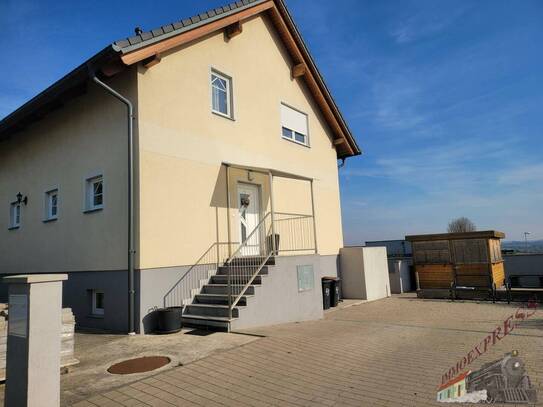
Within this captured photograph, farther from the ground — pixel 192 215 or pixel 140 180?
pixel 140 180

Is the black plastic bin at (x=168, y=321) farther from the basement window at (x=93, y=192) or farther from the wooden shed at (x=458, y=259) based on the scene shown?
the wooden shed at (x=458, y=259)

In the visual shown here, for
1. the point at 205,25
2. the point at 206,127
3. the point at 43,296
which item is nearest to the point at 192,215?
the point at 206,127

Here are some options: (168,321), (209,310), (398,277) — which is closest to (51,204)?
(168,321)

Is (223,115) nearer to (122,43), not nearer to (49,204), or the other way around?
(122,43)

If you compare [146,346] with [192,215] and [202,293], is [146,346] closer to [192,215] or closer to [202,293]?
[202,293]

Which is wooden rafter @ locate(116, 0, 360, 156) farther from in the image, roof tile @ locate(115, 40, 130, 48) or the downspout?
the downspout

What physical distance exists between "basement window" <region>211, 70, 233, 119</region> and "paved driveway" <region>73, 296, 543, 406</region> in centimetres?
612

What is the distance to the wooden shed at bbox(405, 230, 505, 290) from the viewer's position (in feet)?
46.0

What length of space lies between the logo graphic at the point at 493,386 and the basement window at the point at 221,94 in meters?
8.42

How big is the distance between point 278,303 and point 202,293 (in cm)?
188

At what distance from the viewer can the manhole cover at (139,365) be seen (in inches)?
218

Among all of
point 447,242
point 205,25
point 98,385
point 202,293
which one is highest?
point 205,25

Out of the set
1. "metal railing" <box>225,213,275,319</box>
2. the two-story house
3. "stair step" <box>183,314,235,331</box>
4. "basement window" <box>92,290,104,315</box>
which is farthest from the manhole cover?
"basement window" <box>92,290,104,315</box>

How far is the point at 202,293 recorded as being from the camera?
376 inches
